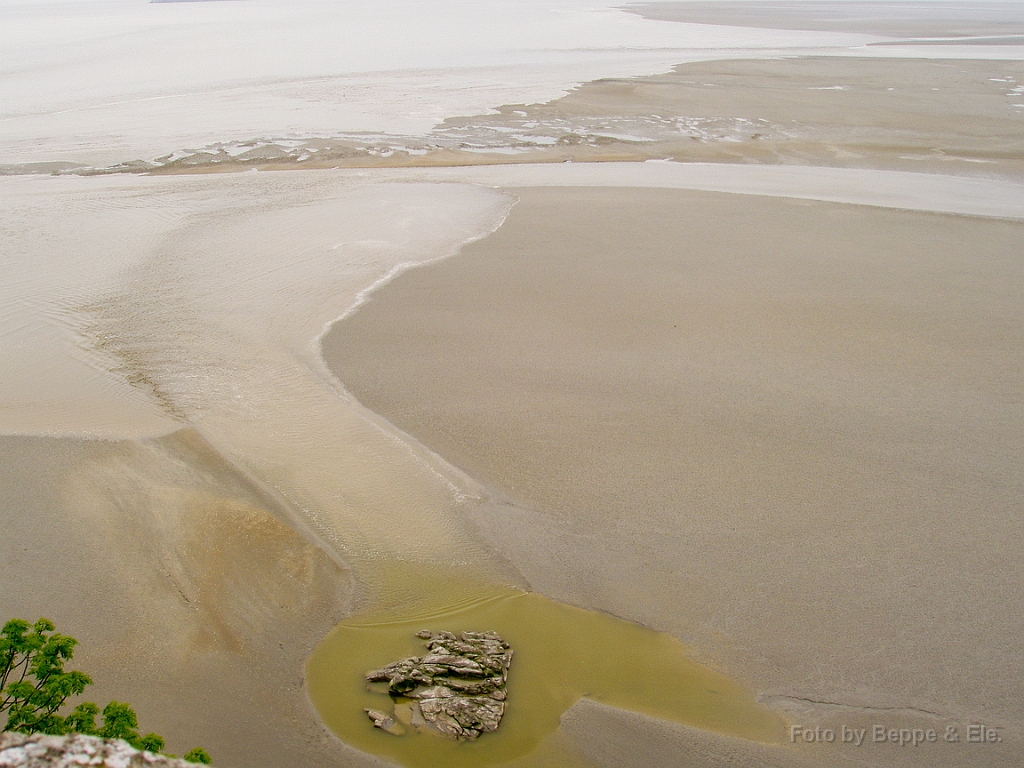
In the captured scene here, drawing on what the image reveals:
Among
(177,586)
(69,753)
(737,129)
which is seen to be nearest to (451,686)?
(177,586)

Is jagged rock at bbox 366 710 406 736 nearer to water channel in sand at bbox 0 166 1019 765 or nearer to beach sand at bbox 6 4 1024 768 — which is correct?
water channel in sand at bbox 0 166 1019 765

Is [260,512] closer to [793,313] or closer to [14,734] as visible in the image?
[14,734]

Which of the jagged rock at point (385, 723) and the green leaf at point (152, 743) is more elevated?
the green leaf at point (152, 743)

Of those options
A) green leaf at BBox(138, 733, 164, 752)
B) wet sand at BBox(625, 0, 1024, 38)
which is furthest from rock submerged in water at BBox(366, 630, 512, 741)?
wet sand at BBox(625, 0, 1024, 38)

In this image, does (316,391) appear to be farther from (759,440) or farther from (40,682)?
(40,682)

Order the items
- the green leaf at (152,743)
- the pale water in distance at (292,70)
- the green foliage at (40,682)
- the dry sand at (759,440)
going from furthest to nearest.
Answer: the pale water in distance at (292,70) < the dry sand at (759,440) < the green foliage at (40,682) < the green leaf at (152,743)

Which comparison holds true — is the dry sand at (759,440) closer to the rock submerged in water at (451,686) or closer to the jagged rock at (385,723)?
the rock submerged in water at (451,686)

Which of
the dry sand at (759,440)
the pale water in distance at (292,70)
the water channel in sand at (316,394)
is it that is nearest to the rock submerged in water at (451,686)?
the water channel in sand at (316,394)
